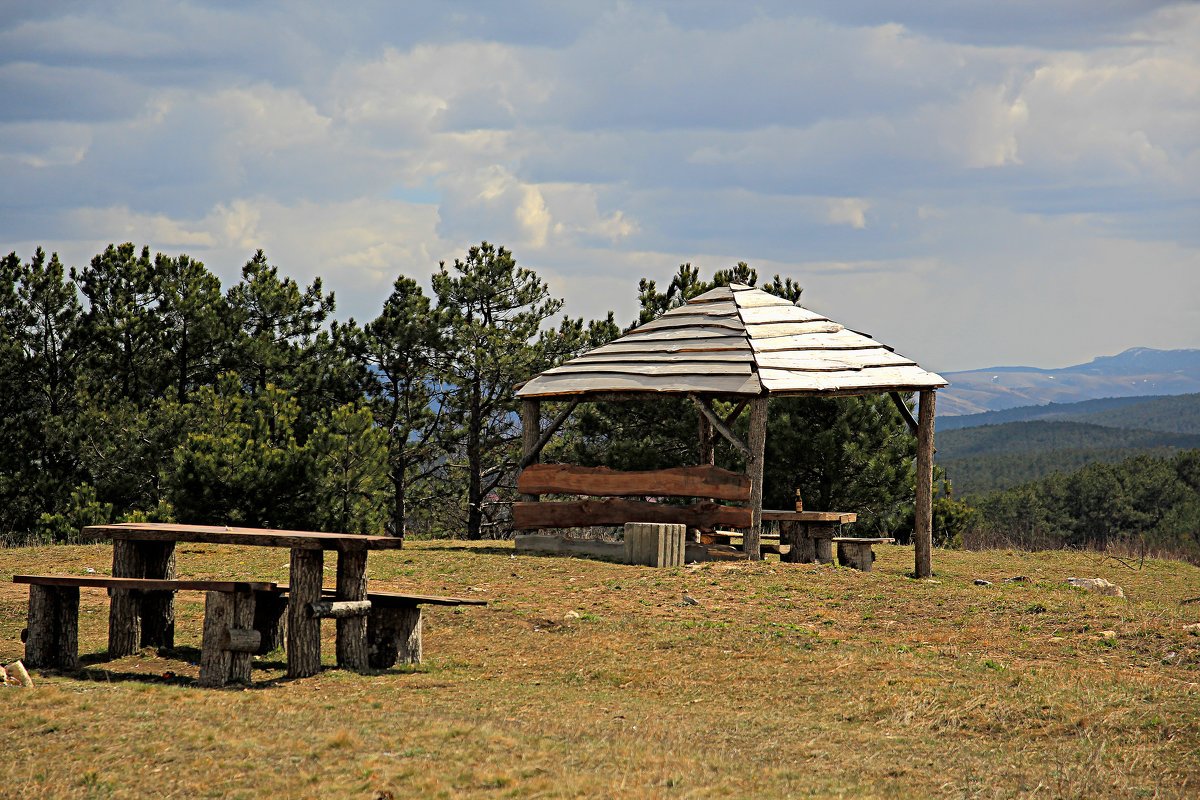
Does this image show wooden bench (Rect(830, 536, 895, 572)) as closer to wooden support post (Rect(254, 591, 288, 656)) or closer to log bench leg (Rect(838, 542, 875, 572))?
log bench leg (Rect(838, 542, 875, 572))

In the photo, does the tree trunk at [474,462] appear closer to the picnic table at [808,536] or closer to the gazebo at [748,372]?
the gazebo at [748,372]

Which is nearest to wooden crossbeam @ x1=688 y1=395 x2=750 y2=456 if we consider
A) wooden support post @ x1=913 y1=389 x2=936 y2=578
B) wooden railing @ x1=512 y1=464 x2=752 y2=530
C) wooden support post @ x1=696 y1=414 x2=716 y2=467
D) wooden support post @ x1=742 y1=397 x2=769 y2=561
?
wooden support post @ x1=742 y1=397 x2=769 y2=561

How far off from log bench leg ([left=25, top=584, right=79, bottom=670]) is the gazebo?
10.4 metres

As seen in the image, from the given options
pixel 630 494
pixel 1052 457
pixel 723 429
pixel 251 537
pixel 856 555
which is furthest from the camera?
pixel 1052 457

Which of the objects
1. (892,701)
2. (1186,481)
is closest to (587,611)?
(892,701)

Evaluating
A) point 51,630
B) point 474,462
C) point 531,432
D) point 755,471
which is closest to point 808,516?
point 755,471

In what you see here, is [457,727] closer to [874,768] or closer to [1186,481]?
[874,768]

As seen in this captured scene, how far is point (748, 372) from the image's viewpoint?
62.1 feet

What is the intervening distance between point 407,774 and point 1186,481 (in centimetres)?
5772

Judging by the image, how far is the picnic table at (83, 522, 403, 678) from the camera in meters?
10.2

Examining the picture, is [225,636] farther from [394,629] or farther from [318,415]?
[318,415]

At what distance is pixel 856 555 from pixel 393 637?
1030 centimetres

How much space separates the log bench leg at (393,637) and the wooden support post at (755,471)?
8.65 m

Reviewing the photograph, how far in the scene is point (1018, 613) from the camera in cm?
1383
